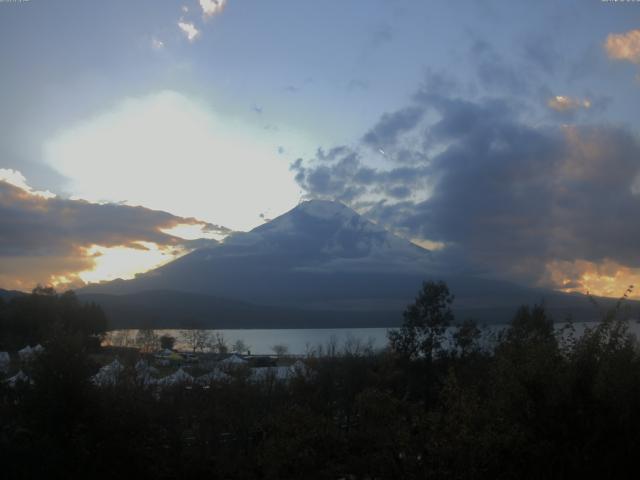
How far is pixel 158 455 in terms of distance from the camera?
13.9 metres

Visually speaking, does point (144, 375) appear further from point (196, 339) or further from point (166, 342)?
point (166, 342)

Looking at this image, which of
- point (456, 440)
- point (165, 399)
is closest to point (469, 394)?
point (456, 440)

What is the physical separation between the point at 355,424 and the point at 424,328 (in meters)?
13.2

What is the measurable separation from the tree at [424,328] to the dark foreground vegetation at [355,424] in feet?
20.1

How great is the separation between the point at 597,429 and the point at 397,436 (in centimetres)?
274

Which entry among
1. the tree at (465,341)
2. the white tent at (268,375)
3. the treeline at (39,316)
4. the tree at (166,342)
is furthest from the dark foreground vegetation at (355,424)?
the tree at (166,342)

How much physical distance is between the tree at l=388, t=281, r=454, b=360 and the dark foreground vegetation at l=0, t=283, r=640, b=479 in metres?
6.12

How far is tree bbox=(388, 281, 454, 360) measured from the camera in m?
25.9

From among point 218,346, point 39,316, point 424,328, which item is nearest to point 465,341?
point 424,328

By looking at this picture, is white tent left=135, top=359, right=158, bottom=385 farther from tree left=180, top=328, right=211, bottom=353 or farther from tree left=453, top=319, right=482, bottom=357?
tree left=180, top=328, right=211, bottom=353

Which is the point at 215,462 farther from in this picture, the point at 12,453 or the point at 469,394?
the point at 469,394

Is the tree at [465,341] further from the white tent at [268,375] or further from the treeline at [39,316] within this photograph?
the treeline at [39,316]

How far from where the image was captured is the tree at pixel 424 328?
2594 centimetres

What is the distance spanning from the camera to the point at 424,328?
26.0 m
